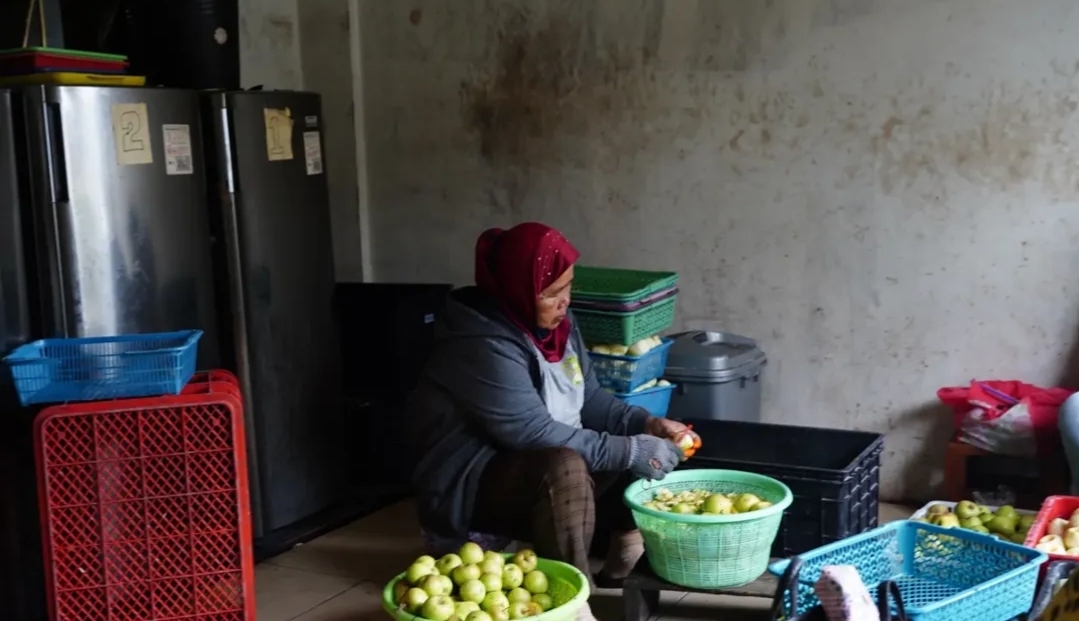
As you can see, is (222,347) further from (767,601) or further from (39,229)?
(767,601)

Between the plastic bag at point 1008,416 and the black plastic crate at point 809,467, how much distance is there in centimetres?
54

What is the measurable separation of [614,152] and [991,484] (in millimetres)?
1773

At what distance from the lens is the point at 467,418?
313 cm

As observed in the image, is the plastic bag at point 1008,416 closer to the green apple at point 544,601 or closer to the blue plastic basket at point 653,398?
the blue plastic basket at point 653,398

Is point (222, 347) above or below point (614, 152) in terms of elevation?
below

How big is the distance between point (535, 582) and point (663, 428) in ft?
2.16

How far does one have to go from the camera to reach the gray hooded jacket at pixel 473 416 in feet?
9.89

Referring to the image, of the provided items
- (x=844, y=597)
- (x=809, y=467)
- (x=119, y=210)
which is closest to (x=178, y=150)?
(x=119, y=210)

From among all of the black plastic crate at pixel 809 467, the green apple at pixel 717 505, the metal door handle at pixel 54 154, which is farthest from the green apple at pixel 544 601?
the metal door handle at pixel 54 154

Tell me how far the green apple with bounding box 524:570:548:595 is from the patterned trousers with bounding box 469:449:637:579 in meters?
0.21

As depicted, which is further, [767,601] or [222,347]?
[222,347]

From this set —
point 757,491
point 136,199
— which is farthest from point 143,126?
point 757,491

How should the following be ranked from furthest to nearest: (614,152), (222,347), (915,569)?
(614,152) < (222,347) < (915,569)

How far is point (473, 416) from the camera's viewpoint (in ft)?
10.2
